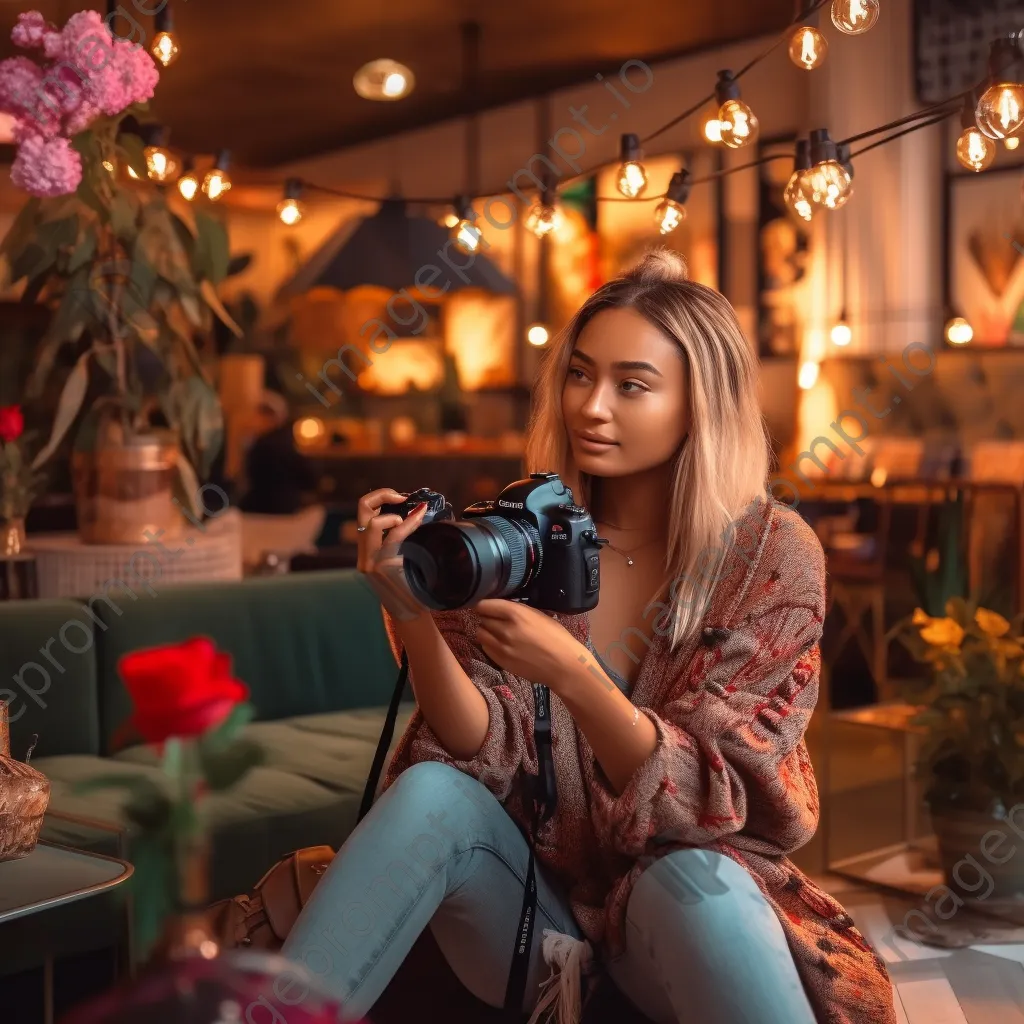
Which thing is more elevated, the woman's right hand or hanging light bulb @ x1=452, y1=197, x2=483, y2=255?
hanging light bulb @ x1=452, y1=197, x2=483, y2=255

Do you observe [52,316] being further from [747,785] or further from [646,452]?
[747,785]

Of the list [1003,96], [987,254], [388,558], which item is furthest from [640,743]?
[987,254]

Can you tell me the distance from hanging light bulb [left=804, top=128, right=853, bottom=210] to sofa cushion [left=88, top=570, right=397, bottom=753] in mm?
1336

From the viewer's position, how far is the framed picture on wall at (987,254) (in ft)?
17.0

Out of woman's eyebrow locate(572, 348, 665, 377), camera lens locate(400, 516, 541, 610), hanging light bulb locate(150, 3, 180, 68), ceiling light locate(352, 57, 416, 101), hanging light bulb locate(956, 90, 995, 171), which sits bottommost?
camera lens locate(400, 516, 541, 610)

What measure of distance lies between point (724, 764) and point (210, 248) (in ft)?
5.39

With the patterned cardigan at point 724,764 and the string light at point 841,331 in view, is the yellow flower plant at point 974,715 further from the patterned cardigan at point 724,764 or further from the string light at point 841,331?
the string light at point 841,331

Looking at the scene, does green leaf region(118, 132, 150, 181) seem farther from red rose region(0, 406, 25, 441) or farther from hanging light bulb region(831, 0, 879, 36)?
hanging light bulb region(831, 0, 879, 36)

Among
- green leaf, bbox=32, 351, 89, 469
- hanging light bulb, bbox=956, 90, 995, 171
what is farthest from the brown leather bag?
green leaf, bbox=32, 351, 89, 469

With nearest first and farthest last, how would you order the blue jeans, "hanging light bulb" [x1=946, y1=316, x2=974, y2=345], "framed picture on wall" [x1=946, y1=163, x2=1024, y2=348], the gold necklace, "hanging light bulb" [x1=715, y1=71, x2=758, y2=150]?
the blue jeans, the gold necklace, "hanging light bulb" [x1=715, y1=71, x2=758, y2=150], "hanging light bulb" [x1=946, y1=316, x2=974, y2=345], "framed picture on wall" [x1=946, y1=163, x2=1024, y2=348]

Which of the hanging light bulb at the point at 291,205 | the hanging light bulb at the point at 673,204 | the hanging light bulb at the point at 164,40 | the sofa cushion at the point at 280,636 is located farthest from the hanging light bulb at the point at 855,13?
the sofa cushion at the point at 280,636

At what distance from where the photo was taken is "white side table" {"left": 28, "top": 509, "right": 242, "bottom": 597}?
2.39 meters

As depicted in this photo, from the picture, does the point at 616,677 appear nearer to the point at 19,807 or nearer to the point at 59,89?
the point at 19,807

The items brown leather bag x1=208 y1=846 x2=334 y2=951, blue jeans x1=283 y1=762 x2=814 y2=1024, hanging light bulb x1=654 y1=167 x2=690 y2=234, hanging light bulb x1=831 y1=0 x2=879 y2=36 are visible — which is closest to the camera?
blue jeans x1=283 y1=762 x2=814 y2=1024
